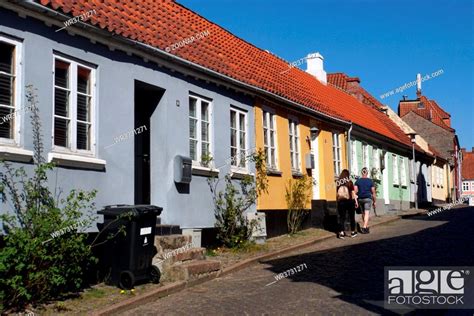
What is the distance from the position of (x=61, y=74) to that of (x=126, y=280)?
3256mm

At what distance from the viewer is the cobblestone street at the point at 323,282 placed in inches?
309

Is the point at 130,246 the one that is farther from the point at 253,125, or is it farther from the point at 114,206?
the point at 253,125

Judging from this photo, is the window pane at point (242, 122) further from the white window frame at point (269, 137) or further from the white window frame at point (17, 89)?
the white window frame at point (17, 89)

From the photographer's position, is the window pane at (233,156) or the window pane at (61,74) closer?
the window pane at (61,74)

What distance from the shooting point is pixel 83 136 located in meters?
9.38

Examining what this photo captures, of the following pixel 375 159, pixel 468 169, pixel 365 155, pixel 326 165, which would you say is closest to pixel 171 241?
pixel 326 165

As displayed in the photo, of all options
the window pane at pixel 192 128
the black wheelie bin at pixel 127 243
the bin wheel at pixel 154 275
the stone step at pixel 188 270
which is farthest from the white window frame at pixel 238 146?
the black wheelie bin at pixel 127 243

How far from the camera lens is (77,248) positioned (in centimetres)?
796

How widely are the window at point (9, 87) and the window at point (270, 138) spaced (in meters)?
8.13

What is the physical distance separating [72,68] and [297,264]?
5578 mm

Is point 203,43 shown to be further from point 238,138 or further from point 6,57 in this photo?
point 6,57

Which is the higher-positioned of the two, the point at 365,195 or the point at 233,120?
the point at 233,120

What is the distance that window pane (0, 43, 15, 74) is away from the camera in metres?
7.98

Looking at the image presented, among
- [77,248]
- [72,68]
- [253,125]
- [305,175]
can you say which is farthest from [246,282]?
[305,175]
